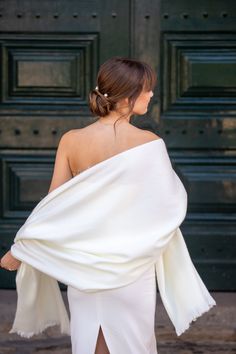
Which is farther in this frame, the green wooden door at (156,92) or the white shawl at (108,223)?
the green wooden door at (156,92)

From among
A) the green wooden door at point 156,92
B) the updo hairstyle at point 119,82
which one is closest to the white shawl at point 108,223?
the updo hairstyle at point 119,82

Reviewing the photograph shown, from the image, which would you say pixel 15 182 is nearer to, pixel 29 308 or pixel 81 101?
pixel 81 101

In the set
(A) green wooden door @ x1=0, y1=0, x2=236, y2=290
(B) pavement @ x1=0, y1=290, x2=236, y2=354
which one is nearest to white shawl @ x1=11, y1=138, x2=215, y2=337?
(B) pavement @ x1=0, y1=290, x2=236, y2=354

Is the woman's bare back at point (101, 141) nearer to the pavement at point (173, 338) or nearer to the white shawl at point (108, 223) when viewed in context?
the white shawl at point (108, 223)

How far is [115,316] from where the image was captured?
3.65m

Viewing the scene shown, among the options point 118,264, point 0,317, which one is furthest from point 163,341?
point 118,264

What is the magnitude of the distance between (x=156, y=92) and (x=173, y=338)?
139 cm

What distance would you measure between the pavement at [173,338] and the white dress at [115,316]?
1416 mm

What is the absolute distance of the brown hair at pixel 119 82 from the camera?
3605 mm

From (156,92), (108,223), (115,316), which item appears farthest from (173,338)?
(108,223)

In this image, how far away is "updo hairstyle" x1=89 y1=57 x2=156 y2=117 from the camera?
361 centimetres

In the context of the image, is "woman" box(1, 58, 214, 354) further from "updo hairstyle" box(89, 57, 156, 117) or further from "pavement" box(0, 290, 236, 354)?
"pavement" box(0, 290, 236, 354)

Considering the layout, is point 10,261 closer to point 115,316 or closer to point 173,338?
point 115,316

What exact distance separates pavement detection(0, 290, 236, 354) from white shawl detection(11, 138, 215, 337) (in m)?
1.50
